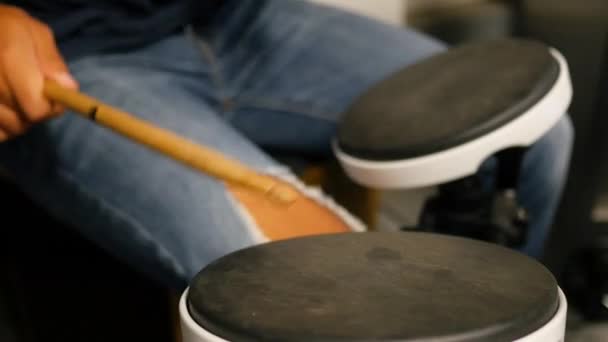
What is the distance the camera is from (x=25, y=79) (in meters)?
0.54

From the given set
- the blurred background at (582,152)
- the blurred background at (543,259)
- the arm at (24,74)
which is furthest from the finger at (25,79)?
the blurred background at (582,152)

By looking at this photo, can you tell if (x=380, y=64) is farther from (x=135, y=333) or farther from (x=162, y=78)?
(x=135, y=333)

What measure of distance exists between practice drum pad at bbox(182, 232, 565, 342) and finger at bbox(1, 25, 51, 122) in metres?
0.21

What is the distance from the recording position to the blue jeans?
585 mm

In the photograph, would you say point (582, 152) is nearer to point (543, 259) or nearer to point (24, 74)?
point (543, 259)

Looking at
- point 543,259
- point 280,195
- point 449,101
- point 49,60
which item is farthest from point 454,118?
point 543,259

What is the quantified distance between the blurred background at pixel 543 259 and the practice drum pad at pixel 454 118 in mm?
451

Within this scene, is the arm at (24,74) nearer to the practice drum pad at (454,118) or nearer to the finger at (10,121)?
the finger at (10,121)

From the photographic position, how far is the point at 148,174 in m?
0.60

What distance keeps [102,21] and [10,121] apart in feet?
0.71

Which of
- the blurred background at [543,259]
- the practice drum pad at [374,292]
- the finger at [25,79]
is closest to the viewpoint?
the practice drum pad at [374,292]

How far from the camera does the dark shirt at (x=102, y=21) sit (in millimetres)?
718

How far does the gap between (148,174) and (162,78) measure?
6.0 inches

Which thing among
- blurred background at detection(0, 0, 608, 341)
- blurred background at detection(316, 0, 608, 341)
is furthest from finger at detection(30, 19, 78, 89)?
blurred background at detection(316, 0, 608, 341)
